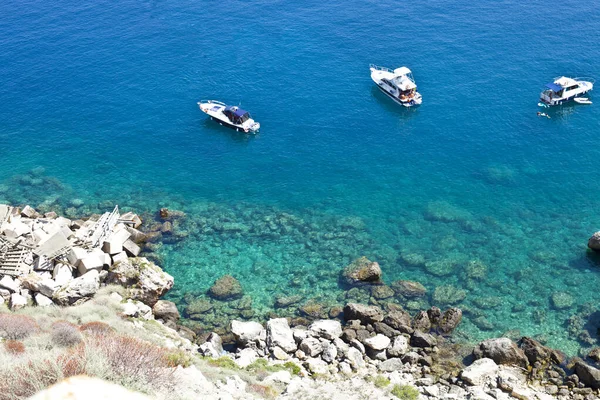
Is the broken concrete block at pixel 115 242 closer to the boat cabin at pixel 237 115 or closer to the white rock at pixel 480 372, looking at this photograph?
the boat cabin at pixel 237 115

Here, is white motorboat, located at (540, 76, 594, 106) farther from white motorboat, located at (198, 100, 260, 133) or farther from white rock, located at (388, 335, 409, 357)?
white rock, located at (388, 335, 409, 357)

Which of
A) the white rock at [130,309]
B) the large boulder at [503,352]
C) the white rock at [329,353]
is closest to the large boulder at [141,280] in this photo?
the white rock at [130,309]

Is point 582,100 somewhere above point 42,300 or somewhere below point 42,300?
above

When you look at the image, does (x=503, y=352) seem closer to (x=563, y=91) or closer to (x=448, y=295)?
(x=448, y=295)

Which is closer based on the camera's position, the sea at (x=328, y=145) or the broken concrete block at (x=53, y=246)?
the broken concrete block at (x=53, y=246)

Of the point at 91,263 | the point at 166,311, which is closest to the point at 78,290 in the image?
the point at 91,263

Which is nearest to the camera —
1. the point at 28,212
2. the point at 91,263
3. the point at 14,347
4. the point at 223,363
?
the point at 14,347
